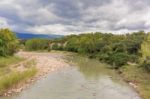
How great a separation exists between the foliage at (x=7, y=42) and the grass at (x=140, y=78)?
34003mm

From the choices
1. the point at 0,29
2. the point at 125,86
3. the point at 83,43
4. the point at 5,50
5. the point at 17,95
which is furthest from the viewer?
the point at 83,43

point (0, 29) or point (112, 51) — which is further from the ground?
point (0, 29)

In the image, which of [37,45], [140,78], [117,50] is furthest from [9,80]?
[37,45]

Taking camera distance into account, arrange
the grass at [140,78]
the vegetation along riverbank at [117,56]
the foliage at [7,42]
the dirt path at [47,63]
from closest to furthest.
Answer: the grass at [140,78], the vegetation along riverbank at [117,56], the dirt path at [47,63], the foliage at [7,42]

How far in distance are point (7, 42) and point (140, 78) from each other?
140 feet

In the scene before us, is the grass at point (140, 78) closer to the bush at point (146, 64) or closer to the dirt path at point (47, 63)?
the bush at point (146, 64)

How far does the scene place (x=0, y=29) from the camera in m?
87.2

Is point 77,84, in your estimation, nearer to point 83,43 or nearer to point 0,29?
point 0,29

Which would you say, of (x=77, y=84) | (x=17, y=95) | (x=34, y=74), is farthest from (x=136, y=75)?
(x=17, y=95)

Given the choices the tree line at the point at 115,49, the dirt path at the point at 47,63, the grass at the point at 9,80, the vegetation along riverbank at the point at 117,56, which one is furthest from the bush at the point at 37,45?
the grass at the point at 9,80

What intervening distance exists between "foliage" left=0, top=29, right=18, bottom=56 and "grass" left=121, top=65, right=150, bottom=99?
112ft

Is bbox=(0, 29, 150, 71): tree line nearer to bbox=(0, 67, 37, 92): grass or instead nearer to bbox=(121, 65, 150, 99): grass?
bbox=(121, 65, 150, 99): grass

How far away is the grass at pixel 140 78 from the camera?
135ft

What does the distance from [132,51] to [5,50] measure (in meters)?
38.0
